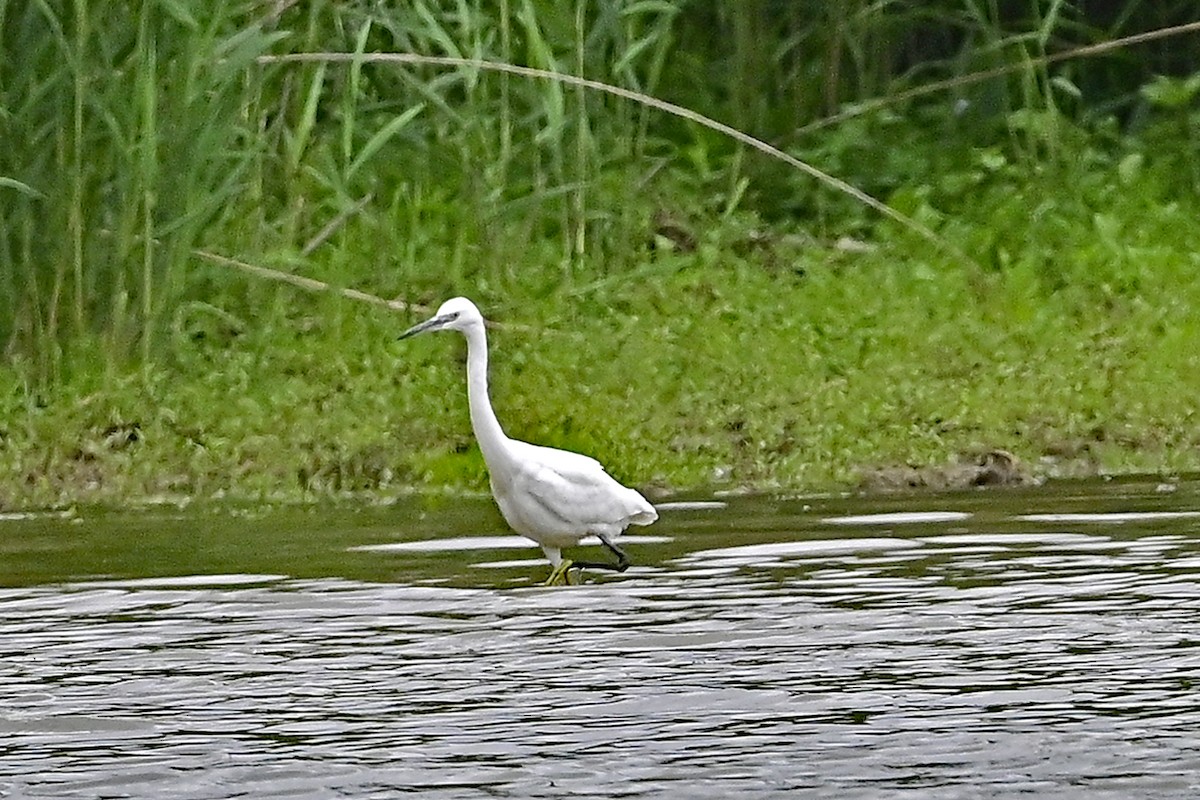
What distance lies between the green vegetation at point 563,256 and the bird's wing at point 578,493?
1595 millimetres

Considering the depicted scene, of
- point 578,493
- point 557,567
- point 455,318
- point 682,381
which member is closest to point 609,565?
point 557,567

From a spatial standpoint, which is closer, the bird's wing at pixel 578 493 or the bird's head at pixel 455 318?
the bird's wing at pixel 578 493

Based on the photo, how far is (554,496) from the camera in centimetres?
855

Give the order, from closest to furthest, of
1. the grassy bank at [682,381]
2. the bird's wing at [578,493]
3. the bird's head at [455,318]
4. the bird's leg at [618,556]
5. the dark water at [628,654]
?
the dark water at [628,654] < the bird's wing at [578,493] < the bird's leg at [618,556] < the bird's head at [455,318] < the grassy bank at [682,381]

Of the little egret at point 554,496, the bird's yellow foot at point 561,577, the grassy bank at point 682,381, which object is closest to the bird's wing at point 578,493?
the little egret at point 554,496

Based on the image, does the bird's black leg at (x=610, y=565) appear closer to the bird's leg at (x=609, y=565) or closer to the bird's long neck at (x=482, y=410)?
the bird's leg at (x=609, y=565)

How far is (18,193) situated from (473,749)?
488cm

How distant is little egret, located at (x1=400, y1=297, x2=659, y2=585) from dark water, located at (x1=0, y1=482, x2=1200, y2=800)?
0.54 ft

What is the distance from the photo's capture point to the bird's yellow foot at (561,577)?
857cm

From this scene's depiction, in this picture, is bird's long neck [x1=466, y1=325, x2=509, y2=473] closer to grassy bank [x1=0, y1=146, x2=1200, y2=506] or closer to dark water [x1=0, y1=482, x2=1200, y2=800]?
dark water [x1=0, y1=482, x2=1200, y2=800]

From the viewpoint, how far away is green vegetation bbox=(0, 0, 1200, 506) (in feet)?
34.3

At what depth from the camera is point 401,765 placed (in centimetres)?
594

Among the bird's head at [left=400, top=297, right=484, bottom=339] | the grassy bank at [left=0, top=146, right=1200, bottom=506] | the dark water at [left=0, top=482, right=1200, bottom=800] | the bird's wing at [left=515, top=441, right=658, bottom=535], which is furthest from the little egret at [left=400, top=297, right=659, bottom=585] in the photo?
the grassy bank at [left=0, top=146, right=1200, bottom=506]

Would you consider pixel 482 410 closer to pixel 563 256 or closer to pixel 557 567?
pixel 557 567
